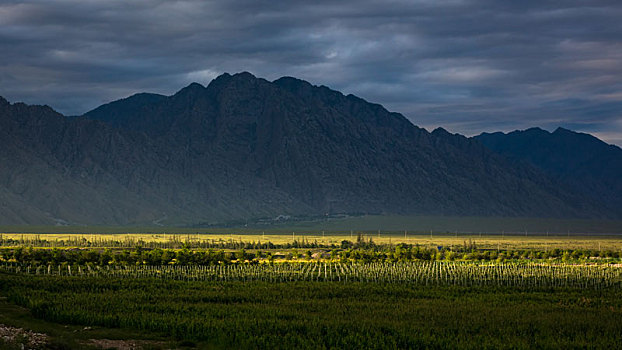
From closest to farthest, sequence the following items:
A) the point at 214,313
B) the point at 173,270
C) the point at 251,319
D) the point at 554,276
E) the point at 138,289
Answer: the point at 251,319 → the point at 214,313 → the point at 138,289 → the point at 554,276 → the point at 173,270

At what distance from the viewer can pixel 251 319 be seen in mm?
53656

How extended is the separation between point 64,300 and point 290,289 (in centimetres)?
2403

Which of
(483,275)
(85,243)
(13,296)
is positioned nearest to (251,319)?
(13,296)

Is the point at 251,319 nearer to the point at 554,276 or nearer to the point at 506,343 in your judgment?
the point at 506,343

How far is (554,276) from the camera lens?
322ft

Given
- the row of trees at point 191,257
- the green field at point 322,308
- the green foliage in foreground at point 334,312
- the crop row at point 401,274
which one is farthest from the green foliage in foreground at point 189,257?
the green foliage in foreground at point 334,312

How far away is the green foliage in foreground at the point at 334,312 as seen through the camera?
46.6m

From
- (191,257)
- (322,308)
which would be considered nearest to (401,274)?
(191,257)

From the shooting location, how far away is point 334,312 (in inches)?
2371

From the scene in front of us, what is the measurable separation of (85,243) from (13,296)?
133019 mm

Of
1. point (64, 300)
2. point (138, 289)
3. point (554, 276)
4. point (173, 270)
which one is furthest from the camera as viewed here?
point (173, 270)

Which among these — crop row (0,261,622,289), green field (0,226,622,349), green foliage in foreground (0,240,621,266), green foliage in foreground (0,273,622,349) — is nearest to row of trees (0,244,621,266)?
green foliage in foreground (0,240,621,266)

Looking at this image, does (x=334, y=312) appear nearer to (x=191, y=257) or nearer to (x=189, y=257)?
(x=189, y=257)

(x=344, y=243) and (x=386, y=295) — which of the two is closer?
(x=386, y=295)
